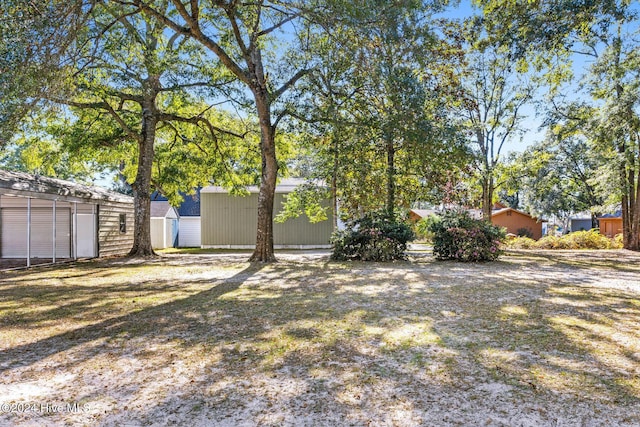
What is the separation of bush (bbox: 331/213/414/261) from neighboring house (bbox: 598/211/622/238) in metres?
27.5

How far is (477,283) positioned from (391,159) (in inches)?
215

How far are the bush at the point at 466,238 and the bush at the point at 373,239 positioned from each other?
0.90 meters

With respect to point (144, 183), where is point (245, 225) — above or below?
below

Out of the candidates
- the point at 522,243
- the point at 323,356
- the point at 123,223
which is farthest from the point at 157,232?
the point at 323,356

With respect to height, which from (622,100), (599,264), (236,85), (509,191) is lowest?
(599,264)

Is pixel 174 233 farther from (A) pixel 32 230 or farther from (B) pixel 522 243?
(B) pixel 522 243

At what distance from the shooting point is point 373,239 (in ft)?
38.0

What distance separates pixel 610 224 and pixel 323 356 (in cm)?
3695

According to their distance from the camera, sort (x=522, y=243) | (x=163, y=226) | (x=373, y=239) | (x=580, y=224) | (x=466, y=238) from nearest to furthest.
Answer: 1. (x=466, y=238)
2. (x=373, y=239)
3. (x=522, y=243)
4. (x=163, y=226)
5. (x=580, y=224)

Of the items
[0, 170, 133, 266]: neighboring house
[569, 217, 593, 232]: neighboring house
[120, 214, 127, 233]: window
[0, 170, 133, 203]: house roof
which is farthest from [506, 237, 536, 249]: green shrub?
[569, 217, 593, 232]: neighboring house

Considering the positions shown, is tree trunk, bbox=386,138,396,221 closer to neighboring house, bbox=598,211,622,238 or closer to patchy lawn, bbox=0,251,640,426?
patchy lawn, bbox=0,251,640,426

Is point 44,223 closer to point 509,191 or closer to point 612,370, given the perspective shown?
point 612,370

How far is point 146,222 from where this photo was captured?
44.2 feet

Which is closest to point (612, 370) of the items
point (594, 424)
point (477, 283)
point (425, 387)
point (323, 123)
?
point (594, 424)
